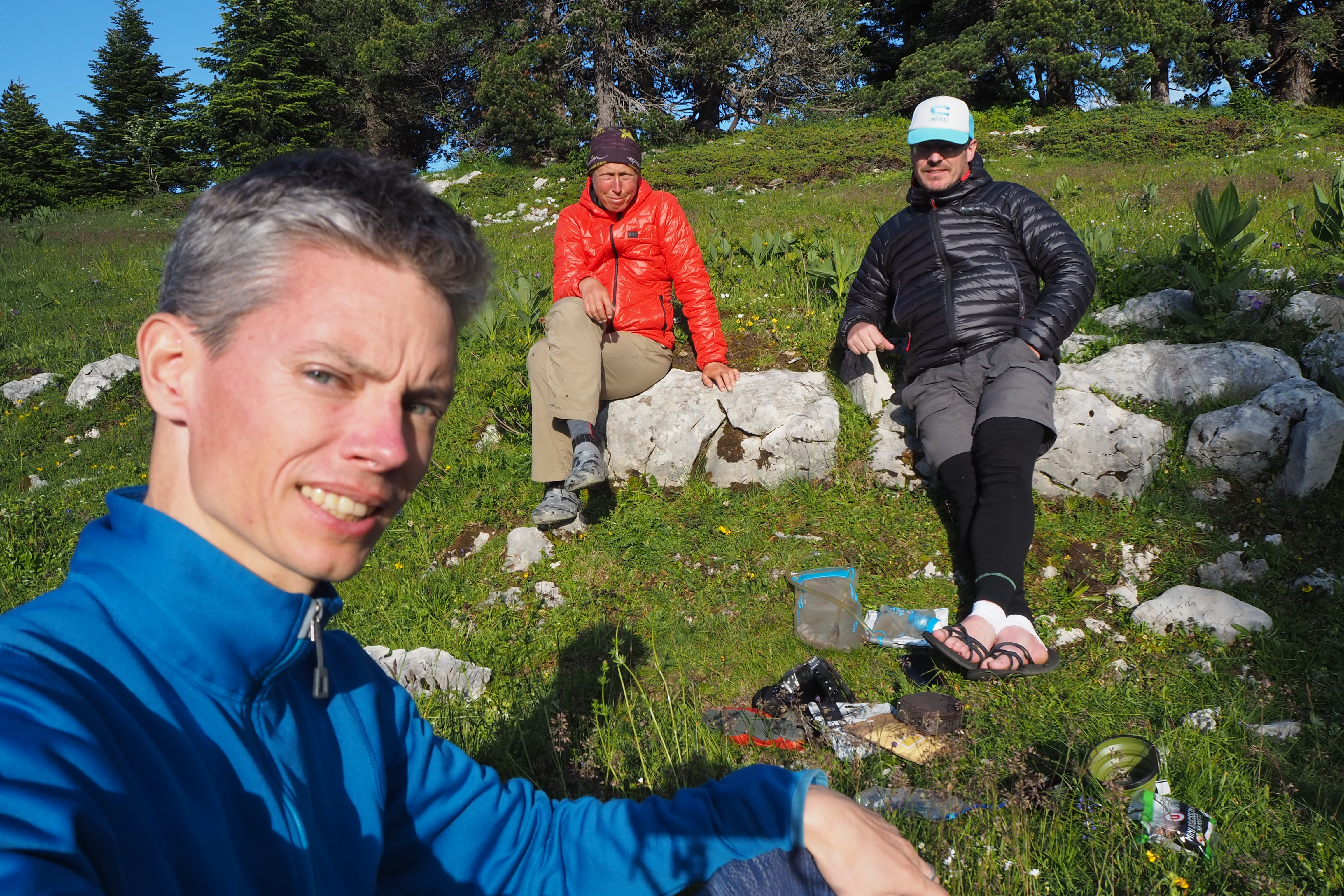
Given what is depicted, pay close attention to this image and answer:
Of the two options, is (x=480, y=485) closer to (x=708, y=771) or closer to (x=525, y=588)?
(x=525, y=588)

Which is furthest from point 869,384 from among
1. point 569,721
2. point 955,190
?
point 569,721

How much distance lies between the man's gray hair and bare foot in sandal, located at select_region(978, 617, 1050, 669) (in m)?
2.70

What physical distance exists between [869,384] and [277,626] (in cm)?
425

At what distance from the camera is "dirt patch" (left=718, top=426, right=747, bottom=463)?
4.79 meters

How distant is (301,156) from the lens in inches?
44.5

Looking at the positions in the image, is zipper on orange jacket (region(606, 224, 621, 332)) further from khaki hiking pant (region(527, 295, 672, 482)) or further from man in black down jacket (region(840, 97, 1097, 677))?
man in black down jacket (region(840, 97, 1097, 677))

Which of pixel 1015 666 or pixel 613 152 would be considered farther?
pixel 613 152

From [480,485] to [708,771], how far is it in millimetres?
2942

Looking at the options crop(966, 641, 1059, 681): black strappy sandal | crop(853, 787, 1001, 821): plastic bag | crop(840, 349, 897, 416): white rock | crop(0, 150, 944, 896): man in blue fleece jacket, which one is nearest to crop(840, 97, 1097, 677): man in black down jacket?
crop(840, 349, 897, 416): white rock

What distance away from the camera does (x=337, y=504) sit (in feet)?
3.58

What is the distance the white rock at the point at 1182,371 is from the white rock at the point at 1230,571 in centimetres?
108

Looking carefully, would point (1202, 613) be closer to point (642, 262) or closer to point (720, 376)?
point (720, 376)

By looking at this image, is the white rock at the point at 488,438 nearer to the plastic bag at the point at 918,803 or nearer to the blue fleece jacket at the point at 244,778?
the plastic bag at the point at 918,803

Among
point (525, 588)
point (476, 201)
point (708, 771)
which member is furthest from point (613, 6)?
point (708, 771)
